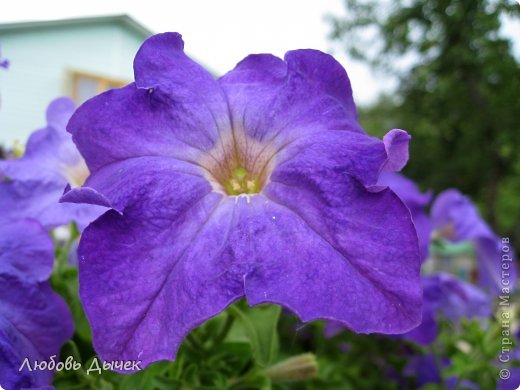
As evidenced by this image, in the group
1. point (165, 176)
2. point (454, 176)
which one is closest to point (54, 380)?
point (165, 176)

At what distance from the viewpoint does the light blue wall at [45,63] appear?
582mm

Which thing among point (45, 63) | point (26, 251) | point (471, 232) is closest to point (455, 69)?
point (471, 232)

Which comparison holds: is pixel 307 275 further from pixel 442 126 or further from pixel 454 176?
pixel 454 176

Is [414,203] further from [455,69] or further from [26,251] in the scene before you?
[455,69]

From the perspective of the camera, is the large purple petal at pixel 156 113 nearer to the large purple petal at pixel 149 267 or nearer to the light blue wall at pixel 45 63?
the large purple petal at pixel 149 267

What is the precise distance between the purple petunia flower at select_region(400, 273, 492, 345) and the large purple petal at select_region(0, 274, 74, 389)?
48cm

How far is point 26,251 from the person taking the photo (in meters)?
0.43

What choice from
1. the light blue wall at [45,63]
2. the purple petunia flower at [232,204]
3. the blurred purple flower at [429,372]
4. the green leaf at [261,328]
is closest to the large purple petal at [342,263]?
the purple petunia flower at [232,204]

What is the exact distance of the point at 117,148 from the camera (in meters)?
0.38

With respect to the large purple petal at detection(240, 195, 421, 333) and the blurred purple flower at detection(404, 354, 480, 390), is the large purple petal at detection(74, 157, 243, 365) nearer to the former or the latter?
the large purple petal at detection(240, 195, 421, 333)

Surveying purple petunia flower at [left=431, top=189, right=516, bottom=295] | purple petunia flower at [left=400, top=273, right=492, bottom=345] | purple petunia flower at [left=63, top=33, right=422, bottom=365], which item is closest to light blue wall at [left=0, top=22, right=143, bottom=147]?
purple petunia flower at [left=63, top=33, right=422, bottom=365]

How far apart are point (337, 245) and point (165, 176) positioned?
14 cm

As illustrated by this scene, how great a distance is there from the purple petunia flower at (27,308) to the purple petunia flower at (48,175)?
54 millimetres

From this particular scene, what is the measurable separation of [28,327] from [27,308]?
16mm
